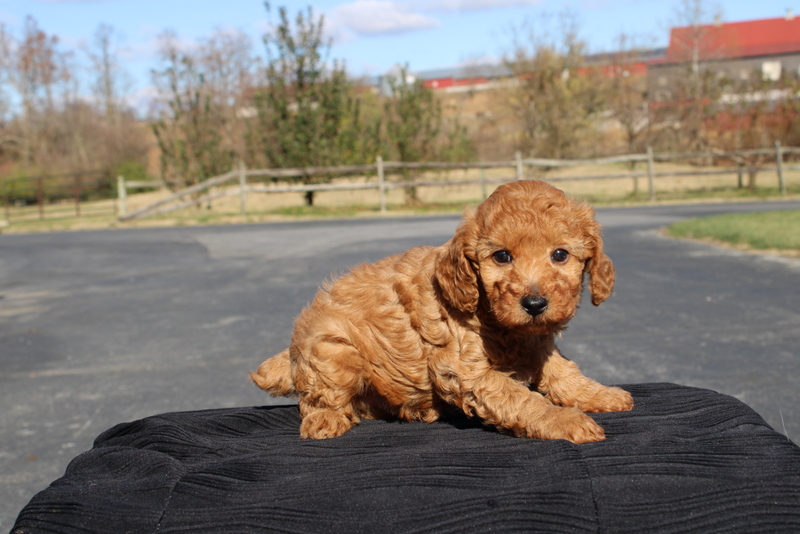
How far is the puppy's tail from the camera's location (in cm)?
340

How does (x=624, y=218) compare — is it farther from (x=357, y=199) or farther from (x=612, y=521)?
(x=612, y=521)

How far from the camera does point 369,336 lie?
3.06m

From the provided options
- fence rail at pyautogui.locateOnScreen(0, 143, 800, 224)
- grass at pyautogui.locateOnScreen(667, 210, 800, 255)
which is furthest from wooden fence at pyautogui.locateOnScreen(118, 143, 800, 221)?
grass at pyautogui.locateOnScreen(667, 210, 800, 255)

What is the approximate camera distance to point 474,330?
9.37ft

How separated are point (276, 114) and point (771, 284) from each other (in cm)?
2258

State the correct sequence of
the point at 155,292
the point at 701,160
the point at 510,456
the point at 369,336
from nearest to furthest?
the point at 510,456 < the point at 369,336 < the point at 155,292 < the point at 701,160

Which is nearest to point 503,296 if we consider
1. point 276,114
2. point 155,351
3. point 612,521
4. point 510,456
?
point 510,456

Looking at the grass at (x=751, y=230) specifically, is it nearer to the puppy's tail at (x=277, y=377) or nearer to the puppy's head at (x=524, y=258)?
the puppy's head at (x=524, y=258)

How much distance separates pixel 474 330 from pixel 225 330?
6.12 meters

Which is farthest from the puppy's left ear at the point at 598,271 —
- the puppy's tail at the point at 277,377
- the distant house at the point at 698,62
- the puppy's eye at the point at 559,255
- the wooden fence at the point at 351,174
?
the distant house at the point at 698,62

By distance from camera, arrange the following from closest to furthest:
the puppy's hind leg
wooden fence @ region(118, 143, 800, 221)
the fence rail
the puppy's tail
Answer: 1. the puppy's hind leg
2. the puppy's tail
3. wooden fence @ region(118, 143, 800, 221)
4. the fence rail

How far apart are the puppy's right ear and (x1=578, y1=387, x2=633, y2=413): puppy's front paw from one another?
0.72 m

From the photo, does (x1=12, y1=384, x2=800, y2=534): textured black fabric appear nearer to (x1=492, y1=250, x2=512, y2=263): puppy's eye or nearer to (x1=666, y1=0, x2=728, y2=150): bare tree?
(x1=492, y1=250, x2=512, y2=263): puppy's eye

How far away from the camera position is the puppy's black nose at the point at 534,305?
101 inches
